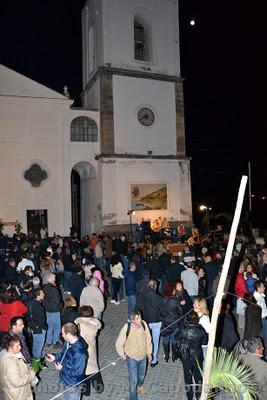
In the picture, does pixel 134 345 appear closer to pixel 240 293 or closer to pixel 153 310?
pixel 153 310

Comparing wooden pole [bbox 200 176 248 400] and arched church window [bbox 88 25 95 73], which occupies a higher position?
arched church window [bbox 88 25 95 73]

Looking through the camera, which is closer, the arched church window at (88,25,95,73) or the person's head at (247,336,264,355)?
the person's head at (247,336,264,355)

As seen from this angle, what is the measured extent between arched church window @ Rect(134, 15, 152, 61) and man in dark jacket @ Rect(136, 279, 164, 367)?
77.2ft

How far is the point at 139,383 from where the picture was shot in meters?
6.35

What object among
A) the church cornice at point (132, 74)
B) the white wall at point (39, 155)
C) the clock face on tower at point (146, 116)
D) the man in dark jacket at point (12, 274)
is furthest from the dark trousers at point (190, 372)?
the church cornice at point (132, 74)

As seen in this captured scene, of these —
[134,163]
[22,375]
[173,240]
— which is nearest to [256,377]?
[22,375]

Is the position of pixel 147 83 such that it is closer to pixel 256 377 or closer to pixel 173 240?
pixel 173 240

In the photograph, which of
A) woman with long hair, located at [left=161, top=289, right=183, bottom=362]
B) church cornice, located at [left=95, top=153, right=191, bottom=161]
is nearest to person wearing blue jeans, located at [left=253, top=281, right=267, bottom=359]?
woman with long hair, located at [left=161, top=289, right=183, bottom=362]

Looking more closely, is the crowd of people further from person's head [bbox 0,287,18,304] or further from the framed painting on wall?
the framed painting on wall

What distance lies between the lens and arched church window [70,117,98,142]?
26.4 metres

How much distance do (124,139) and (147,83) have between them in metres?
4.46

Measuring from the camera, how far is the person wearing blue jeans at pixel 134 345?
19.7 ft

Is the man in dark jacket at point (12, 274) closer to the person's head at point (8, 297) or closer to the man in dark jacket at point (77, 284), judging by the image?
the man in dark jacket at point (77, 284)

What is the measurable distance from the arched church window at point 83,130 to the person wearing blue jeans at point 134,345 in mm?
21368
